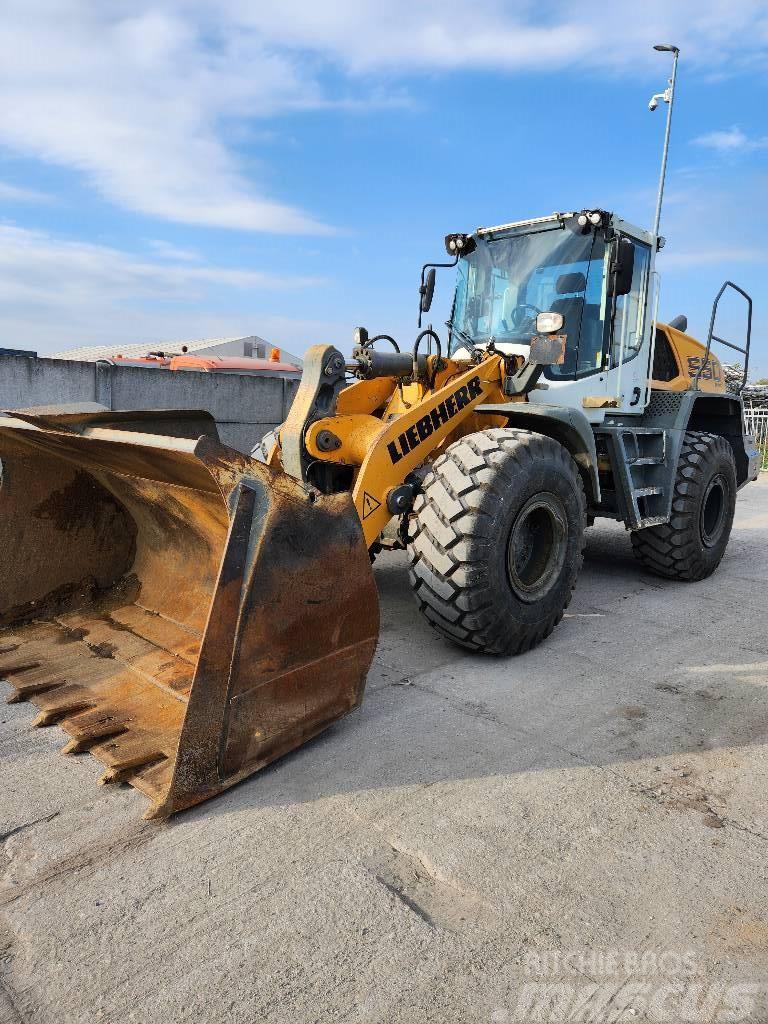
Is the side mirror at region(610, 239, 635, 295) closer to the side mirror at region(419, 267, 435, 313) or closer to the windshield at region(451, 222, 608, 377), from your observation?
the windshield at region(451, 222, 608, 377)

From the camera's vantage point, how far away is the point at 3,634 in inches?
147

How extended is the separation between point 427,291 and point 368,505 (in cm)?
249

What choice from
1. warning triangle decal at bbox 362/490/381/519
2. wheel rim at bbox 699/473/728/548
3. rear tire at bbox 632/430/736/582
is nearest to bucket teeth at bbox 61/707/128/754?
warning triangle decal at bbox 362/490/381/519

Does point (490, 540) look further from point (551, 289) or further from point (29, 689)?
Result: point (551, 289)

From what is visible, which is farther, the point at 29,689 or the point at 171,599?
the point at 171,599

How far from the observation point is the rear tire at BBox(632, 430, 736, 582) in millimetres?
5875

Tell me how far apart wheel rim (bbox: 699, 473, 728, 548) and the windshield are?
72.9 inches

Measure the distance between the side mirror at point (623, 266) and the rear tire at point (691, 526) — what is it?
1697 millimetres

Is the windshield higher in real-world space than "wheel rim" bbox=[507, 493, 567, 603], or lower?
higher

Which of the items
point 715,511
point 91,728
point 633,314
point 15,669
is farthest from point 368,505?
point 715,511

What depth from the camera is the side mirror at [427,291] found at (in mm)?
5570

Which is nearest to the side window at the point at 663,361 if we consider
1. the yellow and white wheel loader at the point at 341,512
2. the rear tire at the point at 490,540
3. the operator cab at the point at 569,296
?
the yellow and white wheel loader at the point at 341,512

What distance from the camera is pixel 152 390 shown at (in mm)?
8586

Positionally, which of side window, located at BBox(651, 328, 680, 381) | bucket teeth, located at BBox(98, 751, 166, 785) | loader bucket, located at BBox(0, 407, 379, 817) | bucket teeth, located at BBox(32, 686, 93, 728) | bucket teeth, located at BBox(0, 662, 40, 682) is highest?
side window, located at BBox(651, 328, 680, 381)
